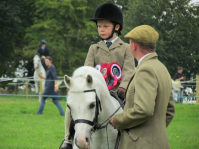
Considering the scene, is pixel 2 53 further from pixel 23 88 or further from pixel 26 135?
pixel 26 135

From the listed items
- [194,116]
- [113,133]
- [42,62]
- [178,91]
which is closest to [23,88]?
[42,62]

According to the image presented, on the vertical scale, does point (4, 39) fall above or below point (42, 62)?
above

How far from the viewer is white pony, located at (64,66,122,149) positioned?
2.98m

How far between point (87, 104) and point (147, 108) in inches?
25.8

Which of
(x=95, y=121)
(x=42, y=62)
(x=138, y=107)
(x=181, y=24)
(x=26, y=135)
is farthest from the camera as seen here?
(x=42, y=62)

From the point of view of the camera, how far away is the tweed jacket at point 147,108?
8.80 feet

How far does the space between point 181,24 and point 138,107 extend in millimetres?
13610

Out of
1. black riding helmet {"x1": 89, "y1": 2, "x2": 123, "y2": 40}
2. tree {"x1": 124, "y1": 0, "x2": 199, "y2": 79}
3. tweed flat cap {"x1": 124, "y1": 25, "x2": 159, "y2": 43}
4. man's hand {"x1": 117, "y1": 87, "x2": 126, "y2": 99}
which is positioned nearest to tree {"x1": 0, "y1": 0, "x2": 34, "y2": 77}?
tree {"x1": 124, "y1": 0, "x2": 199, "y2": 79}

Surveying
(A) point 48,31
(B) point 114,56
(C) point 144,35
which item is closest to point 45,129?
(B) point 114,56

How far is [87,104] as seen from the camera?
3.04 meters

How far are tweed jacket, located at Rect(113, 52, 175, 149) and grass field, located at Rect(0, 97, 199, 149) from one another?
4393 millimetres

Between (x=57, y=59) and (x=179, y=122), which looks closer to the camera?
(x=179, y=122)

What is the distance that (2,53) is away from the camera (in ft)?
88.5

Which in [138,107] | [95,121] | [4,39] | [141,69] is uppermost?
[4,39]
